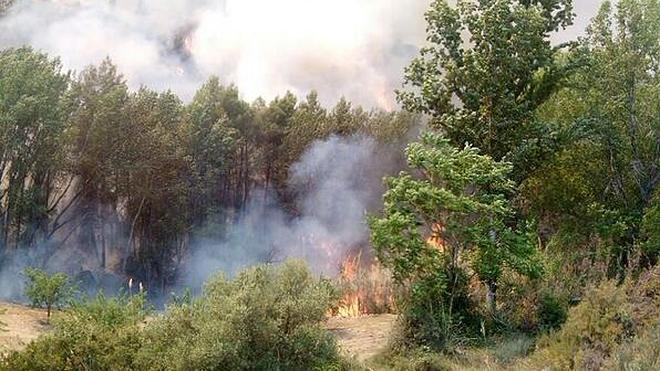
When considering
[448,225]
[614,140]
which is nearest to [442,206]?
[448,225]

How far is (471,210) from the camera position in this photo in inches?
448

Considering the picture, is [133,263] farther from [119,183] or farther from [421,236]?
[421,236]

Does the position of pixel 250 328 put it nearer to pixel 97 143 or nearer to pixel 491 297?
pixel 491 297

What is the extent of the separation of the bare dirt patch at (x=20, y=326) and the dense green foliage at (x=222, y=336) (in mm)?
1541

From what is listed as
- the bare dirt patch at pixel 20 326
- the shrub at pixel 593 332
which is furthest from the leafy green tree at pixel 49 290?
the shrub at pixel 593 332

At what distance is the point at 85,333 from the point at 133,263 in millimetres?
18483

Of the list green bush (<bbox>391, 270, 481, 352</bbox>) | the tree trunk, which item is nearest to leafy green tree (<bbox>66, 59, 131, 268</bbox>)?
green bush (<bbox>391, 270, 481, 352</bbox>)

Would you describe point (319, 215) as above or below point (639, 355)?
above

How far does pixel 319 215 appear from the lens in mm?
28500

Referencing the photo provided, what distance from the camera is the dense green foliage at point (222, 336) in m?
7.97

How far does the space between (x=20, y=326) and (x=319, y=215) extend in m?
16.5

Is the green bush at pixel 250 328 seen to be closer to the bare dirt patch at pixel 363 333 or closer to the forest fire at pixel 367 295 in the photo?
the bare dirt patch at pixel 363 333

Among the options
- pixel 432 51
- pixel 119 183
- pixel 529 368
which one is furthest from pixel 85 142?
pixel 529 368

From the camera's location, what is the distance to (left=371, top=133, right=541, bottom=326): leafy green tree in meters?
11.2
